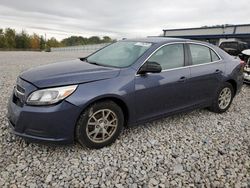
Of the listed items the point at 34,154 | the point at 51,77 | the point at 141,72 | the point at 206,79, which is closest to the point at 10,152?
the point at 34,154

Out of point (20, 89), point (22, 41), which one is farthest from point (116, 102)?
point (22, 41)

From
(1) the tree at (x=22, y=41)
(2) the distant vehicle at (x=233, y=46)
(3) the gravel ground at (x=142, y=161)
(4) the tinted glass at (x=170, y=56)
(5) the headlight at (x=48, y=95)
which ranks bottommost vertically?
(3) the gravel ground at (x=142, y=161)

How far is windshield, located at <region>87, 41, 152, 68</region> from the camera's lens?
3750 millimetres

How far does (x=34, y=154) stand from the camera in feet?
10.5

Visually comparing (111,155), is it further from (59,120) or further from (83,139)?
(59,120)

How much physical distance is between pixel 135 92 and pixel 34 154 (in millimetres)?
1599

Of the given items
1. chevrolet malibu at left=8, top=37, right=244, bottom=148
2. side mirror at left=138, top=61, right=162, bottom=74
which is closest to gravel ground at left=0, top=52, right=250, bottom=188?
chevrolet malibu at left=8, top=37, right=244, bottom=148

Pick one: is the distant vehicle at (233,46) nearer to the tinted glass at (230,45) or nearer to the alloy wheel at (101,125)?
the tinted glass at (230,45)

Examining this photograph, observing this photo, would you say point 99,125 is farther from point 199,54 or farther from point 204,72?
point 199,54

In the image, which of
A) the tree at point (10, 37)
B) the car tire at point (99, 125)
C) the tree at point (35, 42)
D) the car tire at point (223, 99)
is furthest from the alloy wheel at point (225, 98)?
the tree at point (35, 42)

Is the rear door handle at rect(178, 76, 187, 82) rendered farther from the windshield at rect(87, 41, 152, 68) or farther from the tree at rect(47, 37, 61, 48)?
the tree at rect(47, 37, 61, 48)

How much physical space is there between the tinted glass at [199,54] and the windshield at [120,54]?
3.13 ft

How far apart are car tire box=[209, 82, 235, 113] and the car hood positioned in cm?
249

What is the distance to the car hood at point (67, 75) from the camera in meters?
3.05
